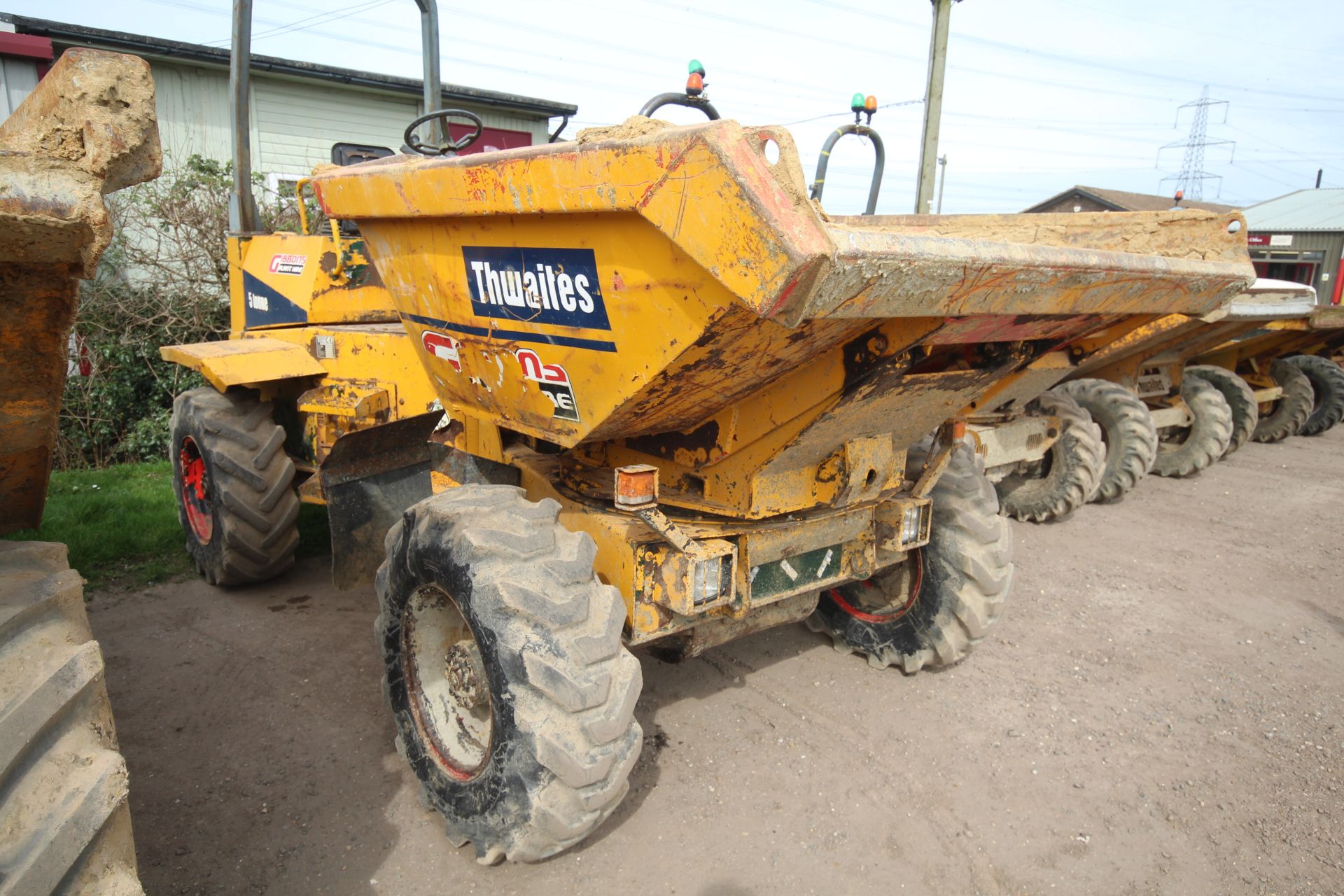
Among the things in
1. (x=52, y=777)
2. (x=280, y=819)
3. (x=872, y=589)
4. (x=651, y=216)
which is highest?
(x=651, y=216)

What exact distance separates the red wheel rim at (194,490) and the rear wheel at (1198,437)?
8283 mm

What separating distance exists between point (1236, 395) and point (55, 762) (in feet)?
34.5

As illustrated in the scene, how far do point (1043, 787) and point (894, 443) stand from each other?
1.38 metres

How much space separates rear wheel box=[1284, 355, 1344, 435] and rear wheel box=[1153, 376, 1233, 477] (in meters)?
3.41

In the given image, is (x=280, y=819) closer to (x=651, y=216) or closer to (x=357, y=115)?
(x=651, y=216)

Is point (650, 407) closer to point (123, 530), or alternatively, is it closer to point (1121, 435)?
point (123, 530)

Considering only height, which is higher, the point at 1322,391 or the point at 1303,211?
the point at 1303,211

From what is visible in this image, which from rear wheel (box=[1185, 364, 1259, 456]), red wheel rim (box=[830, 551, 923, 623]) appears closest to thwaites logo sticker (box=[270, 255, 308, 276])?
red wheel rim (box=[830, 551, 923, 623])

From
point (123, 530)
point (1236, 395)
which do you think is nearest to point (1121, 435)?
point (1236, 395)

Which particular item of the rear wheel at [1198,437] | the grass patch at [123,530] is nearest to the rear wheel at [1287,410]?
the rear wheel at [1198,437]

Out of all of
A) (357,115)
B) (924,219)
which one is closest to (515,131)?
(357,115)

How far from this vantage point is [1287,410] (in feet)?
34.0

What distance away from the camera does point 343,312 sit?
4605 mm

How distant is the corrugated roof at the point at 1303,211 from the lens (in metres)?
27.6
